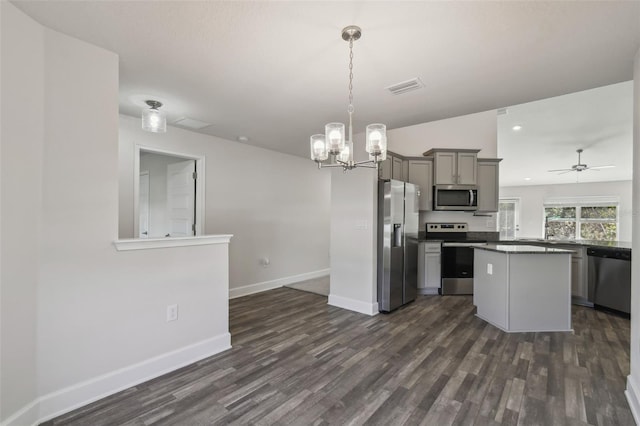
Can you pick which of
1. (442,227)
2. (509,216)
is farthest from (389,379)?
(509,216)

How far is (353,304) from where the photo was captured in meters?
3.90

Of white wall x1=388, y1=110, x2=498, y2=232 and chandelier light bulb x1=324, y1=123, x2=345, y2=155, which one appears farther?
white wall x1=388, y1=110, x2=498, y2=232

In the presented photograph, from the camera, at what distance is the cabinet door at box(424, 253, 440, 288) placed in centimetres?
468

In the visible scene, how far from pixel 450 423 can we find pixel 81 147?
2946 millimetres

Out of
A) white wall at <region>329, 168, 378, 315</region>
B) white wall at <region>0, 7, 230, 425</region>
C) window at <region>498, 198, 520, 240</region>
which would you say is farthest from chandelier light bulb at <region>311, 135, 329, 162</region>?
window at <region>498, 198, 520, 240</region>

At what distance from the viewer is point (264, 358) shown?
8.35 ft

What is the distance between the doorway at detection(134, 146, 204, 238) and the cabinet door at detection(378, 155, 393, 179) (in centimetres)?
251

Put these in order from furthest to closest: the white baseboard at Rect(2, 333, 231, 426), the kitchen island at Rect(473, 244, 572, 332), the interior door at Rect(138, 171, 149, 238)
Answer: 1. the interior door at Rect(138, 171, 149, 238)
2. the kitchen island at Rect(473, 244, 572, 332)
3. the white baseboard at Rect(2, 333, 231, 426)

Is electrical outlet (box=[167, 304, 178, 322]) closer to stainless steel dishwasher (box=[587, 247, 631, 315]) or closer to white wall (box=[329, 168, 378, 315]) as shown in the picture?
white wall (box=[329, 168, 378, 315])

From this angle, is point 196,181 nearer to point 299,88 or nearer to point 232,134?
point 232,134

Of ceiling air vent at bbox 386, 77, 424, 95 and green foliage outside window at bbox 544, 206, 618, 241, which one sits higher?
ceiling air vent at bbox 386, 77, 424, 95

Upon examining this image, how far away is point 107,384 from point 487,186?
5.54 meters

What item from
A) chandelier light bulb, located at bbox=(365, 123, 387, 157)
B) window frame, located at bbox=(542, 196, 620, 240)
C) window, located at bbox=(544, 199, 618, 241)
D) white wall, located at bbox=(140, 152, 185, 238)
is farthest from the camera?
window, located at bbox=(544, 199, 618, 241)

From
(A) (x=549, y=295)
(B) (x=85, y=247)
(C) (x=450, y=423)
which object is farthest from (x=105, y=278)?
(A) (x=549, y=295)
